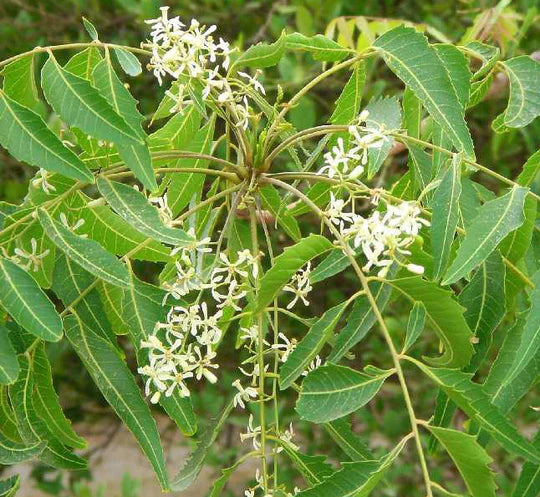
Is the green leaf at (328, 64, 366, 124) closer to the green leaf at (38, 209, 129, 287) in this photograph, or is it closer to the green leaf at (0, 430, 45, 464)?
the green leaf at (38, 209, 129, 287)

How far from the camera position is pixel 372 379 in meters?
0.97

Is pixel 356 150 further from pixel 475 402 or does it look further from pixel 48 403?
pixel 48 403

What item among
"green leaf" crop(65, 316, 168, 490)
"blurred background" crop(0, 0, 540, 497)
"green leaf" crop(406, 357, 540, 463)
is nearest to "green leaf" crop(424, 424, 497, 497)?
"green leaf" crop(406, 357, 540, 463)

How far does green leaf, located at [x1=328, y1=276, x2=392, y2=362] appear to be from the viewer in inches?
41.3

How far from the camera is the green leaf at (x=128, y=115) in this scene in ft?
3.38

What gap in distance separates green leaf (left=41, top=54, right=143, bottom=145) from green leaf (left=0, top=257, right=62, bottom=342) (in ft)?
0.49

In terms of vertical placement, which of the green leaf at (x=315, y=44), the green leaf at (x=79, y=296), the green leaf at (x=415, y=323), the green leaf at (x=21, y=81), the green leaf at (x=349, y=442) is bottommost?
the green leaf at (x=349, y=442)

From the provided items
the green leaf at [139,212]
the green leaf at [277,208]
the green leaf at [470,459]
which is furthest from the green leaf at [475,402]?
the green leaf at [277,208]

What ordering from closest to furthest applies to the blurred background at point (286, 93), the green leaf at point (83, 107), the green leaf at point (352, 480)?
the green leaf at point (352, 480)
the green leaf at point (83, 107)
the blurred background at point (286, 93)

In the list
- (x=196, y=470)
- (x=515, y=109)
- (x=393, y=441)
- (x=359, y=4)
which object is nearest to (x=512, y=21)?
(x=359, y=4)

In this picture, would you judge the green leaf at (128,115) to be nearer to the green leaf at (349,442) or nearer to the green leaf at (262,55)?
the green leaf at (262,55)

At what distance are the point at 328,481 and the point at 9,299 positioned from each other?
12.9 inches

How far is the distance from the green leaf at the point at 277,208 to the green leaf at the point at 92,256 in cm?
29

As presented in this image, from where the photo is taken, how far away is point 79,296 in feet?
3.60
